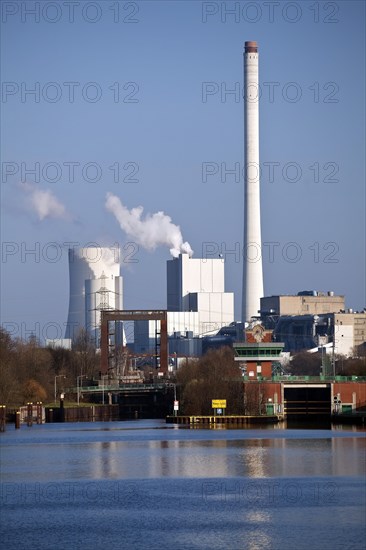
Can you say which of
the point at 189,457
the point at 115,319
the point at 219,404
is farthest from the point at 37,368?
the point at 189,457

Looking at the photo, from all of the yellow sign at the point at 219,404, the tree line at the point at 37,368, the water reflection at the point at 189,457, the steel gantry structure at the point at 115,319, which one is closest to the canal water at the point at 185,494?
the water reflection at the point at 189,457

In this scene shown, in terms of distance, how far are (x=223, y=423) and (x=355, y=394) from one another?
1451cm

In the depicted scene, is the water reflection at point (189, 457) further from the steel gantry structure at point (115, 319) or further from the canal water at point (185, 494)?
the steel gantry structure at point (115, 319)

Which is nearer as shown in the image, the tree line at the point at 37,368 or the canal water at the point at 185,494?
the canal water at the point at 185,494

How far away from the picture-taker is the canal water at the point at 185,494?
4862cm

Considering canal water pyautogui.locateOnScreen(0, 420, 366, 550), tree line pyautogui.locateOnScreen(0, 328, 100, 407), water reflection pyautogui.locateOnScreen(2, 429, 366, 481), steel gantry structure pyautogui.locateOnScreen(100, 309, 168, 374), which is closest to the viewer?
canal water pyautogui.locateOnScreen(0, 420, 366, 550)

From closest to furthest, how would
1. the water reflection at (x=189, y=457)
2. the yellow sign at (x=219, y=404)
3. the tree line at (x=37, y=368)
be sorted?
the water reflection at (x=189, y=457) < the yellow sign at (x=219, y=404) < the tree line at (x=37, y=368)

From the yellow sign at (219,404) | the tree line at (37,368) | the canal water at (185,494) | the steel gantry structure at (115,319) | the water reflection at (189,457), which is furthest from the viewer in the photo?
the steel gantry structure at (115,319)

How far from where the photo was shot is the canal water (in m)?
48.6

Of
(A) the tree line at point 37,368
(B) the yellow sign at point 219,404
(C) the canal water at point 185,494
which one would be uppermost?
(A) the tree line at point 37,368

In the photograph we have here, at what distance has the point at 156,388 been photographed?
14475 centimetres

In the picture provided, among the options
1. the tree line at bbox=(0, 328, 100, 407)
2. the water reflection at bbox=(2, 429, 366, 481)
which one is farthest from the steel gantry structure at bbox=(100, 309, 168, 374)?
the water reflection at bbox=(2, 429, 366, 481)

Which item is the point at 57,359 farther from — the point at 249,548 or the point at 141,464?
the point at 249,548

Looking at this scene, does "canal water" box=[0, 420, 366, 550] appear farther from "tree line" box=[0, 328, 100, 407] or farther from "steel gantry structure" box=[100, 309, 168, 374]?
"steel gantry structure" box=[100, 309, 168, 374]
